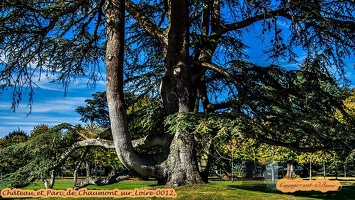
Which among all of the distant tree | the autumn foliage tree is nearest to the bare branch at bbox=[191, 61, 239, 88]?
the autumn foliage tree

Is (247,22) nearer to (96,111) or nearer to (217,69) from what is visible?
(217,69)

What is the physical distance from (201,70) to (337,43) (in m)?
3.35

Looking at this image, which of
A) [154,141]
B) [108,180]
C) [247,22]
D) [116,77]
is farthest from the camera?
[108,180]

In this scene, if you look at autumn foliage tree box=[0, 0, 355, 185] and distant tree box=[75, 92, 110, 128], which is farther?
distant tree box=[75, 92, 110, 128]

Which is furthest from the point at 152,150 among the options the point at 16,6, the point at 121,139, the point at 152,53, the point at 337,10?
the point at 337,10

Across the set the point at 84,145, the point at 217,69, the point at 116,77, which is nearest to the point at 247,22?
the point at 217,69

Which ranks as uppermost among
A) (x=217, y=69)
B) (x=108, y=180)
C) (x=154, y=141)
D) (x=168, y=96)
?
(x=217, y=69)

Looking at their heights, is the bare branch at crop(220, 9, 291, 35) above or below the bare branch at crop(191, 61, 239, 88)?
above

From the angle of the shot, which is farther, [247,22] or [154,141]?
[247,22]

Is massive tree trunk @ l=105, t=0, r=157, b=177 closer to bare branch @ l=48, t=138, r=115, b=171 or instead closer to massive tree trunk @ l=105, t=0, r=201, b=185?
massive tree trunk @ l=105, t=0, r=201, b=185

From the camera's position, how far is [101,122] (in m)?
13.4

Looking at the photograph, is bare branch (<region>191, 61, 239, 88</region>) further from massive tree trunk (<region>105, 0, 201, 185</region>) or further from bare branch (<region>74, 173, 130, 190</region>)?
bare branch (<region>74, 173, 130, 190</region>)

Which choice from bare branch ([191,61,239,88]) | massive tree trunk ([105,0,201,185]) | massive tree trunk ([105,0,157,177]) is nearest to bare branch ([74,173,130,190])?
massive tree trunk ([105,0,201,185])

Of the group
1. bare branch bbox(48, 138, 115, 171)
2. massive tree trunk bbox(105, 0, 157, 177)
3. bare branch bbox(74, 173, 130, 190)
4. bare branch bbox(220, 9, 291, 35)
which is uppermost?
bare branch bbox(220, 9, 291, 35)
